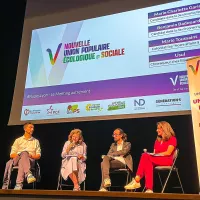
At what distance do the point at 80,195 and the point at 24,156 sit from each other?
2.17ft

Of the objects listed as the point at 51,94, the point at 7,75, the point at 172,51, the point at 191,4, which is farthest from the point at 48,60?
the point at 191,4

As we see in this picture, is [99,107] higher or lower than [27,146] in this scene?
higher

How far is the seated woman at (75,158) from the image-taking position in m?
2.69

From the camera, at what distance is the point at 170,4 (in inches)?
111

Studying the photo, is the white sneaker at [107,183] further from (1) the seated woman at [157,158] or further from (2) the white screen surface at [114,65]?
(2) the white screen surface at [114,65]

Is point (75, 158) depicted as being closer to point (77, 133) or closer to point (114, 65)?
point (77, 133)

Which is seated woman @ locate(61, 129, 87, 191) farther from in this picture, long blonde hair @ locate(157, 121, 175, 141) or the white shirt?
long blonde hair @ locate(157, 121, 175, 141)

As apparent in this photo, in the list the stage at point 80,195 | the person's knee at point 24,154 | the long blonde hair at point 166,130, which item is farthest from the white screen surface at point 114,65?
the stage at point 80,195

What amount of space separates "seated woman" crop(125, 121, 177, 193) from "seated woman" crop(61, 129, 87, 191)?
45 centimetres

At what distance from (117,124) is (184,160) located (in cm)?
65

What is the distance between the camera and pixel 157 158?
2.43 meters

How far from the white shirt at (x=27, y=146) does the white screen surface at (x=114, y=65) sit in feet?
0.71

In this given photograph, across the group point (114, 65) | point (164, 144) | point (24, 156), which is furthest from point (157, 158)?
point (24, 156)

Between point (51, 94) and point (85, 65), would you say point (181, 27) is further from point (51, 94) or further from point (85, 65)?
point (51, 94)
